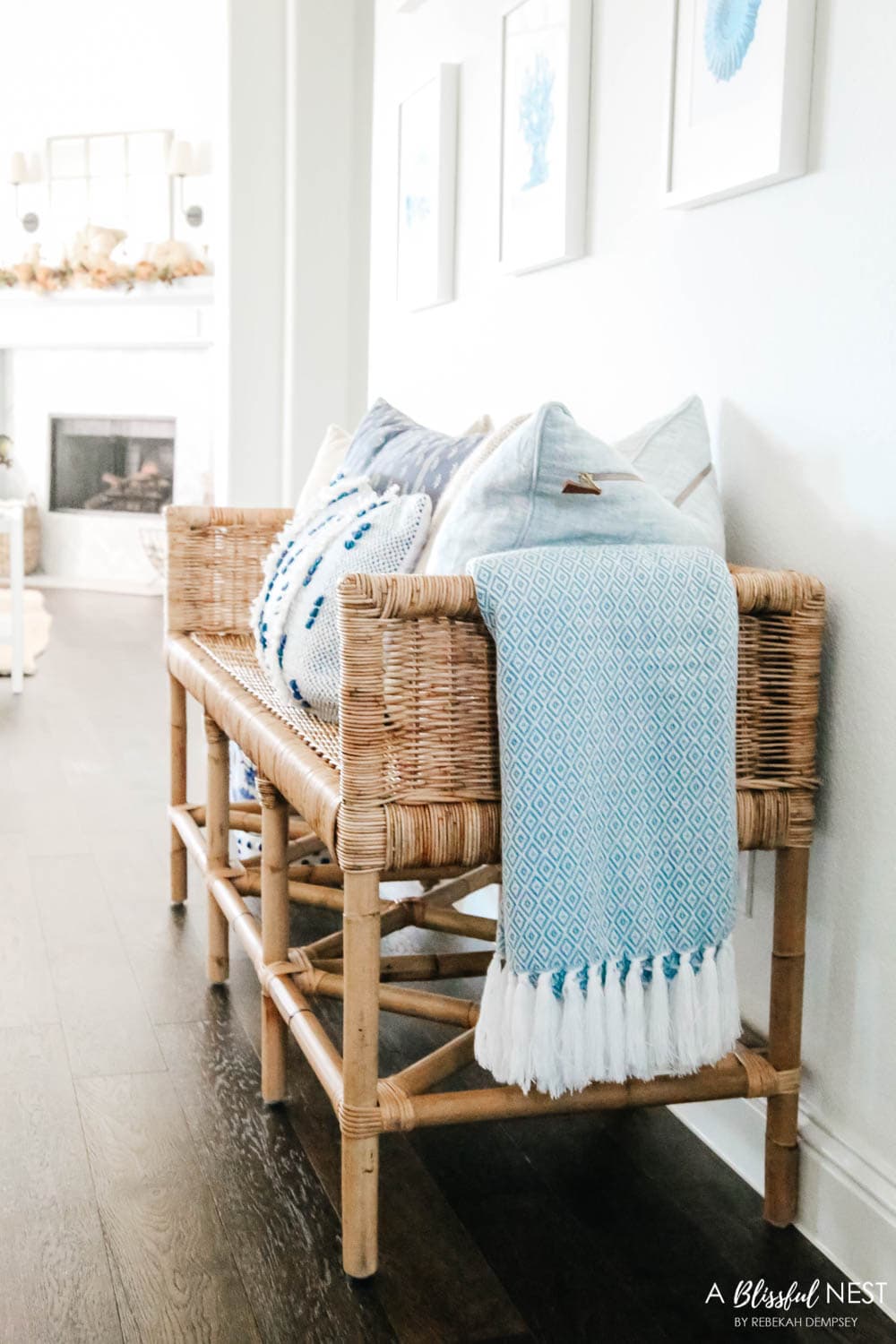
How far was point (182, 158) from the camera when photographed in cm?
716

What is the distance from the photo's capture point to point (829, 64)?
1424 mm

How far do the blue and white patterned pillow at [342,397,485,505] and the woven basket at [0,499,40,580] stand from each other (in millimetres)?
6155

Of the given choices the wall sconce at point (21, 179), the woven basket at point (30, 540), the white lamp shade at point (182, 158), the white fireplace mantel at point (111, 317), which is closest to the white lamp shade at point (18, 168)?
the wall sconce at point (21, 179)

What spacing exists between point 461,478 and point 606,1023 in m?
0.76

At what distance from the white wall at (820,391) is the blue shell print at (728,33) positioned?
118 mm

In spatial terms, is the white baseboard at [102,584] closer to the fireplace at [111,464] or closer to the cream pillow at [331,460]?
the fireplace at [111,464]

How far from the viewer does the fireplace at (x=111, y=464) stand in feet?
26.1

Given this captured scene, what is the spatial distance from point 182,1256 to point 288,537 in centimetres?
100

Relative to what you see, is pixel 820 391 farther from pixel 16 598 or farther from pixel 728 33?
pixel 16 598

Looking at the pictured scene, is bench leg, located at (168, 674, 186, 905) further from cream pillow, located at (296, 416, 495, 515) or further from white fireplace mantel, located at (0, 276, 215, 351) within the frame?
white fireplace mantel, located at (0, 276, 215, 351)

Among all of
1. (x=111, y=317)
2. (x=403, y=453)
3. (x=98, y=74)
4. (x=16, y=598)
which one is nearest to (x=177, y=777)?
(x=403, y=453)

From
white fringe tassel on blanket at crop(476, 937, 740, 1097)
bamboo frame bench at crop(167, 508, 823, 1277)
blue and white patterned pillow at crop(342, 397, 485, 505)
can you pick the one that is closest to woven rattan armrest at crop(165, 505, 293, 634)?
blue and white patterned pillow at crop(342, 397, 485, 505)

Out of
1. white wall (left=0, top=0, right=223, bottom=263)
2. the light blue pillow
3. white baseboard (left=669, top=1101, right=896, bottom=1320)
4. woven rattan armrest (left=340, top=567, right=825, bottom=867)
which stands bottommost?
white baseboard (left=669, top=1101, right=896, bottom=1320)

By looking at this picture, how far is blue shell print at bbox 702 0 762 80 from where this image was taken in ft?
5.04
